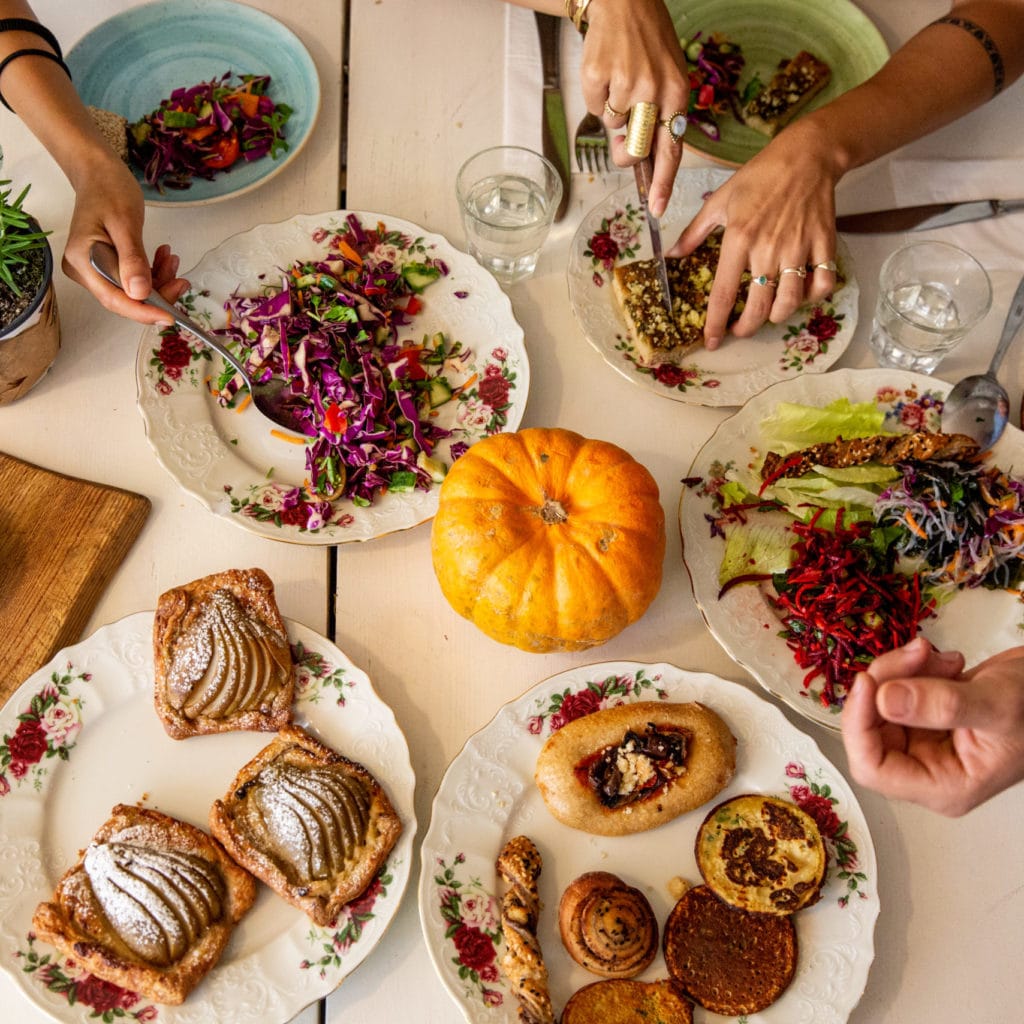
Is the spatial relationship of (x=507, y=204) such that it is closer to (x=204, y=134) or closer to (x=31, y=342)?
(x=204, y=134)

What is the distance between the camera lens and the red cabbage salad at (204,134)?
2301 mm

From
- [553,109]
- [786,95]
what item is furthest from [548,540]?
[786,95]

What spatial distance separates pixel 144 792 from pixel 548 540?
0.99 metres

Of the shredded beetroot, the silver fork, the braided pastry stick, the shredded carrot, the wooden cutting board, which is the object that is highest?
the silver fork

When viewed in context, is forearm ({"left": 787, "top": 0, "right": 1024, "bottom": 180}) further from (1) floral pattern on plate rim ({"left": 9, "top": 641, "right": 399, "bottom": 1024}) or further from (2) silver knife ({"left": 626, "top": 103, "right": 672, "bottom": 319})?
(1) floral pattern on plate rim ({"left": 9, "top": 641, "right": 399, "bottom": 1024})

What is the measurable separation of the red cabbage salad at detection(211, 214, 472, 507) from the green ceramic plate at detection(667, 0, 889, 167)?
1.11m

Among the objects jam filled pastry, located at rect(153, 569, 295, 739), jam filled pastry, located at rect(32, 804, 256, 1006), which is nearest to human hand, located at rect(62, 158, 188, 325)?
jam filled pastry, located at rect(153, 569, 295, 739)

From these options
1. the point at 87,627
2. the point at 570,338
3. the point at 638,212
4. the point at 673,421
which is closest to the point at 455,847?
the point at 87,627

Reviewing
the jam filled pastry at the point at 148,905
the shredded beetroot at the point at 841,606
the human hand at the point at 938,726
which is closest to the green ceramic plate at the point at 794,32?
the shredded beetroot at the point at 841,606

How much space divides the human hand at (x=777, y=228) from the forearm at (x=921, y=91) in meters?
0.05

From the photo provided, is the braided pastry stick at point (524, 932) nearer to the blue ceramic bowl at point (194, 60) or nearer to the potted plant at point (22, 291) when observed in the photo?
the potted plant at point (22, 291)

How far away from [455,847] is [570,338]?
130 centimetres

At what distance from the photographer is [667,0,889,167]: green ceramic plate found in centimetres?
250

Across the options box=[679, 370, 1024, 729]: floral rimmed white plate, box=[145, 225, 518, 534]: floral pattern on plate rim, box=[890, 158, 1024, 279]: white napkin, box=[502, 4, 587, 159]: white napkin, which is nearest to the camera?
box=[679, 370, 1024, 729]: floral rimmed white plate
